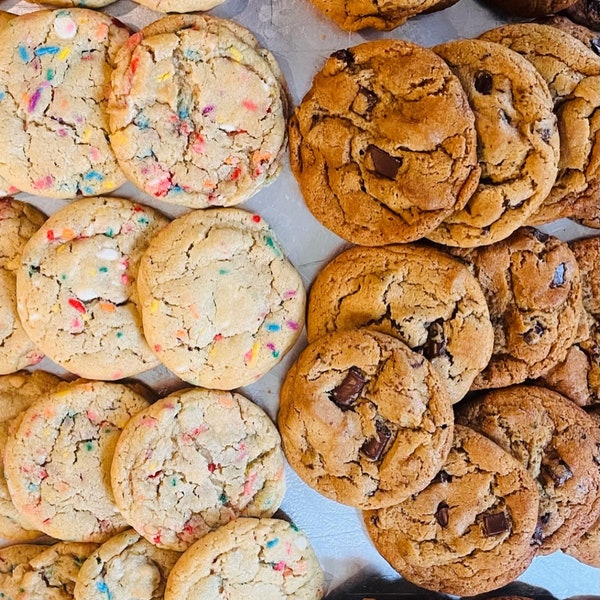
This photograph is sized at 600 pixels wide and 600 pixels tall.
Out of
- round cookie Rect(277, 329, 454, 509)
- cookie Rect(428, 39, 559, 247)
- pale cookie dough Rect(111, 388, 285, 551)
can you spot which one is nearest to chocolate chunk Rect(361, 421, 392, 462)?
round cookie Rect(277, 329, 454, 509)

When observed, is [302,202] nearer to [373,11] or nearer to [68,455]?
[373,11]

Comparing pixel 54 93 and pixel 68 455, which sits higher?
pixel 54 93

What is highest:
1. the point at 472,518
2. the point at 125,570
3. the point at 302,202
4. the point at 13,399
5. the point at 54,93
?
the point at 54,93

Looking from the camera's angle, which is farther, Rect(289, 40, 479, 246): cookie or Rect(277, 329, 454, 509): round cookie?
Rect(277, 329, 454, 509): round cookie

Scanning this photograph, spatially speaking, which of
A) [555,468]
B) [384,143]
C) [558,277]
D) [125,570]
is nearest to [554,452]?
[555,468]

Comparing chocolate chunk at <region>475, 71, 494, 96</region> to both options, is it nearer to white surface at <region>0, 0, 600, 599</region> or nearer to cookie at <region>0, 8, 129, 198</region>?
white surface at <region>0, 0, 600, 599</region>

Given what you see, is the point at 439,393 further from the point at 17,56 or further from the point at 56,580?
the point at 17,56
